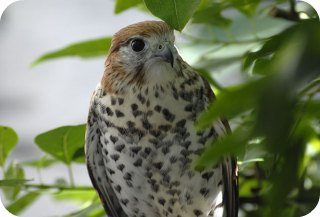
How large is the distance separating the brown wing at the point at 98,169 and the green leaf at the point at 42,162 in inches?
3.1

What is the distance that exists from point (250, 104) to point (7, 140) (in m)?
0.83

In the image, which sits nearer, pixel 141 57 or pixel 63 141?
pixel 63 141

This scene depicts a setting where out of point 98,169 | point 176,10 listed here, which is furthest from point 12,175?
point 176,10

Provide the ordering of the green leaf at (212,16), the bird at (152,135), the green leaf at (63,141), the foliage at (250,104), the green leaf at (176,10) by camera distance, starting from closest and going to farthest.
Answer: the foliage at (250,104), the green leaf at (176,10), the green leaf at (212,16), the green leaf at (63,141), the bird at (152,135)

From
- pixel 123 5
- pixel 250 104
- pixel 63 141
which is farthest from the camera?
pixel 63 141

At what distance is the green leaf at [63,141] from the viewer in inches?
40.5

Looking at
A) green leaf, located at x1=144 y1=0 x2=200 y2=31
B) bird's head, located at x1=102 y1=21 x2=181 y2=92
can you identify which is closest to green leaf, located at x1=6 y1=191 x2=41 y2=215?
bird's head, located at x1=102 y1=21 x2=181 y2=92

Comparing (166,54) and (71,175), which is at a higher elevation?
(166,54)

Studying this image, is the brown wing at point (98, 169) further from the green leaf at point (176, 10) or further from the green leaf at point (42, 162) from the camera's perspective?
the green leaf at point (176, 10)

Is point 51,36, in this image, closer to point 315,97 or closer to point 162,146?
point 162,146

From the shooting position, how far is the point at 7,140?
107 centimetres

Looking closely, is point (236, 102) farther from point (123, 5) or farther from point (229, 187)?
point (229, 187)

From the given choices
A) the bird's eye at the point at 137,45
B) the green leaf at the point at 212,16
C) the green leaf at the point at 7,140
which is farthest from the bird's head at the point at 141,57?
the green leaf at the point at 7,140

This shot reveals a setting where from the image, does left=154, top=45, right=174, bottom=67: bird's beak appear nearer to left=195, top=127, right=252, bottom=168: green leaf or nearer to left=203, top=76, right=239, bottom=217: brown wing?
left=203, top=76, right=239, bottom=217: brown wing
